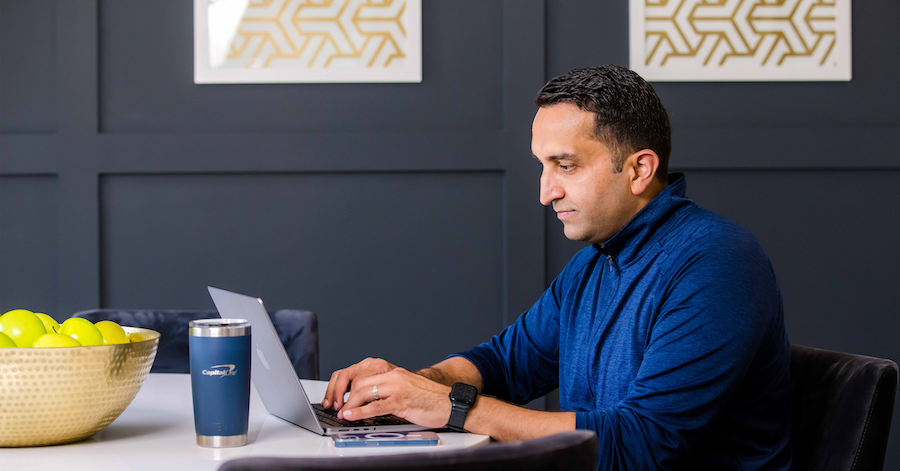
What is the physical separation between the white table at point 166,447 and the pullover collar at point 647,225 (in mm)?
481

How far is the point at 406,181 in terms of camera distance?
8.77ft

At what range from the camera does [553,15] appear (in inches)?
106

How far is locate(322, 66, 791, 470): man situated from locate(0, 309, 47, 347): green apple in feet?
1.58

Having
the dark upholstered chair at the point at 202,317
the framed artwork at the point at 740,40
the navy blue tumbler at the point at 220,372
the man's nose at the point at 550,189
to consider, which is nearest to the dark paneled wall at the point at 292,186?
the framed artwork at the point at 740,40

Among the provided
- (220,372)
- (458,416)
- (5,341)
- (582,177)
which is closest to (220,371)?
(220,372)

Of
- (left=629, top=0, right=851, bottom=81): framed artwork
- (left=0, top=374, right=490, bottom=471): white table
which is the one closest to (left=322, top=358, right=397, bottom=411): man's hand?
(left=0, top=374, right=490, bottom=471): white table

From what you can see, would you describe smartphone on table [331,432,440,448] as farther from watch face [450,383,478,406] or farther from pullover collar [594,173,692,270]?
pullover collar [594,173,692,270]

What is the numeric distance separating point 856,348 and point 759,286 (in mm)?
1925

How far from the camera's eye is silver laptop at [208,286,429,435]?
0.99 meters

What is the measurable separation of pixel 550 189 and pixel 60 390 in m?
0.94

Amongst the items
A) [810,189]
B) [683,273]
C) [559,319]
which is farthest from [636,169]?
[810,189]

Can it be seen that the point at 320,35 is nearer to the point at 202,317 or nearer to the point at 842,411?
the point at 202,317

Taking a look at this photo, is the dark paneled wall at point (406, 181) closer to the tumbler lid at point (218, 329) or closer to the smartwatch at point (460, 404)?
the smartwatch at point (460, 404)

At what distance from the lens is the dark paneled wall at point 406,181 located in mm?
2635
